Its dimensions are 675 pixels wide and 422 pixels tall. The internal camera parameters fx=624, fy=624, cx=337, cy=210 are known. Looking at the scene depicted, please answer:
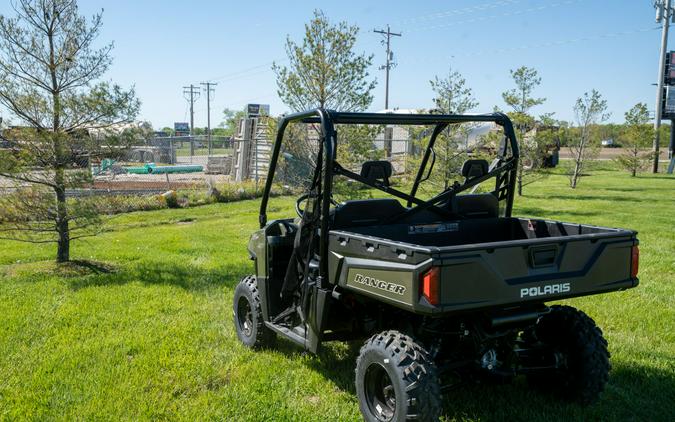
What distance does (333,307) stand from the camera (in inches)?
165

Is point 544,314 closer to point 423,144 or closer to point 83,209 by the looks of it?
point 83,209

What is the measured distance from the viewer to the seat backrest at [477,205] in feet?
15.0

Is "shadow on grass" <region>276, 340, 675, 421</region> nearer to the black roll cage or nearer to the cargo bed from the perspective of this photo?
the cargo bed

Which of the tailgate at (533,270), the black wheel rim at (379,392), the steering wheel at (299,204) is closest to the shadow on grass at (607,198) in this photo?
the steering wheel at (299,204)

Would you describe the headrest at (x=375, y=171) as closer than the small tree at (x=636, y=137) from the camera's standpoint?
Result: Yes

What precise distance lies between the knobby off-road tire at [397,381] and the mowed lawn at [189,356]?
11.8 inches

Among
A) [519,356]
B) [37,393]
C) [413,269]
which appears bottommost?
[37,393]

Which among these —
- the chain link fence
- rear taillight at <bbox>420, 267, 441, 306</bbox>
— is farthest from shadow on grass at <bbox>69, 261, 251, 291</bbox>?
rear taillight at <bbox>420, 267, 441, 306</bbox>

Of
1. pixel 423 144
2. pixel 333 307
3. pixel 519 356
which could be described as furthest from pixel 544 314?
pixel 423 144

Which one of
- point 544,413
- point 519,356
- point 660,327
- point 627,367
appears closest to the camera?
point 544,413

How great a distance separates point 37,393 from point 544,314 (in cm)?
335

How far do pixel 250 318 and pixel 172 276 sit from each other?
2.69 m

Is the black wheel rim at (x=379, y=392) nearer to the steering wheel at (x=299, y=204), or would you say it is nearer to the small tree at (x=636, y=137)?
the steering wheel at (x=299, y=204)

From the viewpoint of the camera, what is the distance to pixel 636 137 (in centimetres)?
2608
